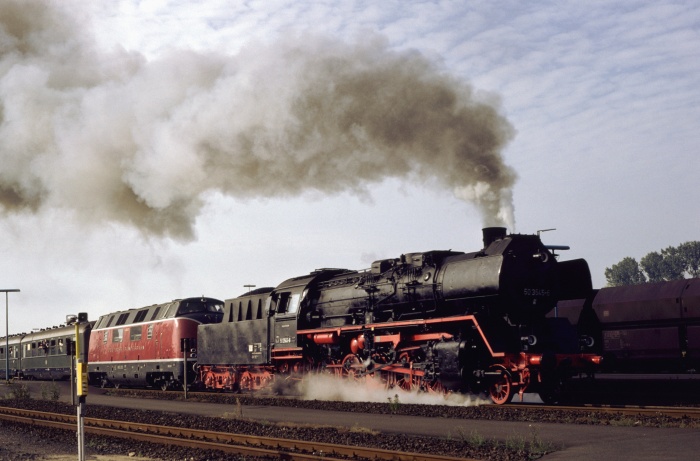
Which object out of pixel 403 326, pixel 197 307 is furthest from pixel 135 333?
pixel 403 326

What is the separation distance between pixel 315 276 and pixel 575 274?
8.49 meters

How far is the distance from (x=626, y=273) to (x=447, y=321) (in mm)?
96918

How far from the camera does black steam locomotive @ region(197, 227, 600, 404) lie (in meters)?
17.8

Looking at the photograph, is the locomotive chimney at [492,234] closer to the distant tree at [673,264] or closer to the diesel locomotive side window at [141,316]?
the diesel locomotive side window at [141,316]

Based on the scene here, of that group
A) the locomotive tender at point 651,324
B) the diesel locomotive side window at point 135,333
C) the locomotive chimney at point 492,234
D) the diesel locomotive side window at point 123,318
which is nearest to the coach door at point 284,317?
the locomotive chimney at point 492,234

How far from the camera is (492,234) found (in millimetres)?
19094

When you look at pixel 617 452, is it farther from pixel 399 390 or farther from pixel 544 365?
pixel 399 390

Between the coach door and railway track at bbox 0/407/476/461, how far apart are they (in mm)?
6678

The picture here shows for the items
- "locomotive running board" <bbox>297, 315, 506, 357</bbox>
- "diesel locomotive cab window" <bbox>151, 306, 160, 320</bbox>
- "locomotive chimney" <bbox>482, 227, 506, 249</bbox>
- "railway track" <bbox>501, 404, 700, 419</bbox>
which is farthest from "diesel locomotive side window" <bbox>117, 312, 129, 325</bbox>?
"railway track" <bbox>501, 404, 700, 419</bbox>

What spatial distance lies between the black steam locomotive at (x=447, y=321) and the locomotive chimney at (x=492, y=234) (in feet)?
0.13

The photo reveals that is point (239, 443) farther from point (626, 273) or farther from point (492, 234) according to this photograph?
point (626, 273)

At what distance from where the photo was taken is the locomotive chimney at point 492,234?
1899cm

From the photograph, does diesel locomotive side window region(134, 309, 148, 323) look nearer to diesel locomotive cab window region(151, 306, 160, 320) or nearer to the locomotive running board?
diesel locomotive cab window region(151, 306, 160, 320)

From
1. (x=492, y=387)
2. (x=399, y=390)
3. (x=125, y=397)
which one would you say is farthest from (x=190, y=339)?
(x=492, y=387)
